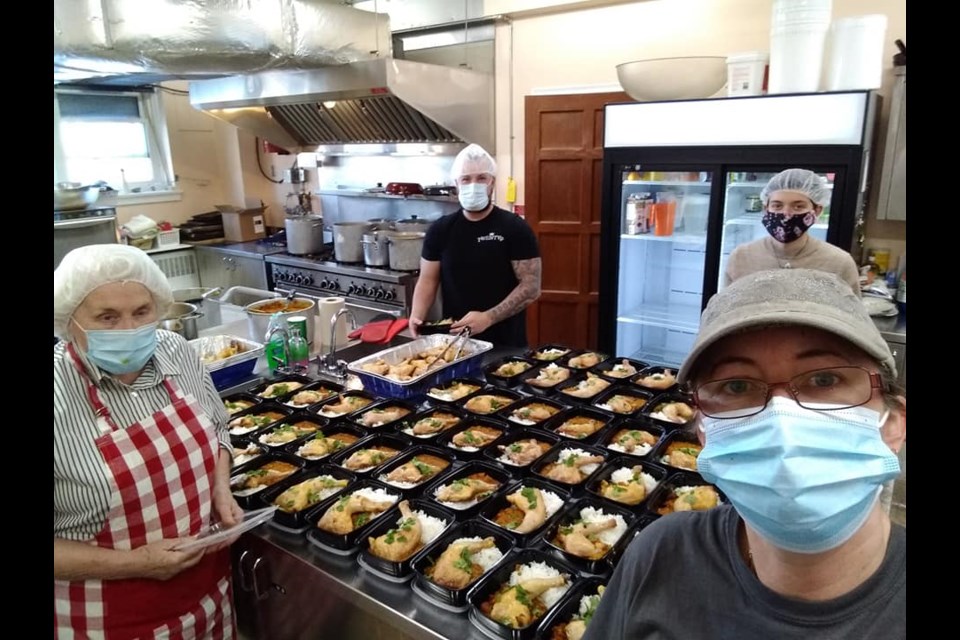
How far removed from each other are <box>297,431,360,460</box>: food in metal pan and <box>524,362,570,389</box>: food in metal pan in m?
0.78

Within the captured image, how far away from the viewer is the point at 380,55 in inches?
190

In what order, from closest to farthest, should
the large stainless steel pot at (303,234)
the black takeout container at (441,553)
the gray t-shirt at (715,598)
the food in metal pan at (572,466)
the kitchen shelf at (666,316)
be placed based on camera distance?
the gray t-shirt at (715,598)
the black takeout container at (441,553)
the food in metal pan at (572,466)
the kitchen shelf at (666,316)
the large stainless steel pot at (303,234)

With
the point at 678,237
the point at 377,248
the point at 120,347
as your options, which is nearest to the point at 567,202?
the point at 678,237

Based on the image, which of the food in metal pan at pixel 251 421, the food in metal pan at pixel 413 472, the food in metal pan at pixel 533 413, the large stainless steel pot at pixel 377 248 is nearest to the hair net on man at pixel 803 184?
the food in metal pan at pixel 533 413

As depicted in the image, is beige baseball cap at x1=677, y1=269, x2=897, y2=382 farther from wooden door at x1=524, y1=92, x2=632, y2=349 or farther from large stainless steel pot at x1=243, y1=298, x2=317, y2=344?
wooden door at x1=524, y1=92, x2=632, y2=349

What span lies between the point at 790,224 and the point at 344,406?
7.14 ft

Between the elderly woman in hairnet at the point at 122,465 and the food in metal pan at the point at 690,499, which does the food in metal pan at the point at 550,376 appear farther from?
the elderly woman in hairnet at the point at 122,465

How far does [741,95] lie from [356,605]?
3.37 metres

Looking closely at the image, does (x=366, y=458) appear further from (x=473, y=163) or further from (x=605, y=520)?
(x=473, y=163)

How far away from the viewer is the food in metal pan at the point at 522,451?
2037mm

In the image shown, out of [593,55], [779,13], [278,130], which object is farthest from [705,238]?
[278,130]

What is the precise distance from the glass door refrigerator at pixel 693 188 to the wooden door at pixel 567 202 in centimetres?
29

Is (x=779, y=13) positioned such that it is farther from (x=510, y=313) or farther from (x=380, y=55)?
(x=380, y=55)
